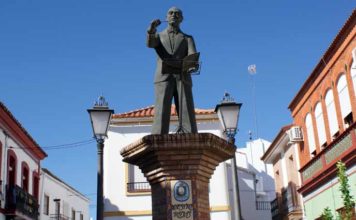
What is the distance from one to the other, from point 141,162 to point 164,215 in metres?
0.89

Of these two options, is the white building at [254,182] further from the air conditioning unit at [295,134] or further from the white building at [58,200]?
the white building at [58,200]

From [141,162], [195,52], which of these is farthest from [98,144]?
[195,52]

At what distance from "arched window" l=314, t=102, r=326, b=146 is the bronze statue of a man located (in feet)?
41.8

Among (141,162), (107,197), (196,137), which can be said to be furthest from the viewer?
(107,197)

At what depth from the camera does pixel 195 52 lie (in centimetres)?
827

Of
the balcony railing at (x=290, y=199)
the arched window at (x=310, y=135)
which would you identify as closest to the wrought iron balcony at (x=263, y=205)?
the balcony railing at (x=290, y=199)

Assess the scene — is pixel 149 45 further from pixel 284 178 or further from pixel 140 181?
pixel 284 178

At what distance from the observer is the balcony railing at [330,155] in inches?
655

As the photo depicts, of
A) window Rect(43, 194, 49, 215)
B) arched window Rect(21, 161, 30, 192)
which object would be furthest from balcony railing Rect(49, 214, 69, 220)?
arched window Rect(21, 161, 30, 192)

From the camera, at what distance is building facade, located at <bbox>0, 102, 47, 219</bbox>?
23.3 meters

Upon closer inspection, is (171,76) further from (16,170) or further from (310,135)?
(16,170)

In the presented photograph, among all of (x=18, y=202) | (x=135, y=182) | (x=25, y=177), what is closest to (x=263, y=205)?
(x=135, y=182)

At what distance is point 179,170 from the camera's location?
7.61 m

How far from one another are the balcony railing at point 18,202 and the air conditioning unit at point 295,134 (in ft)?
39.1
